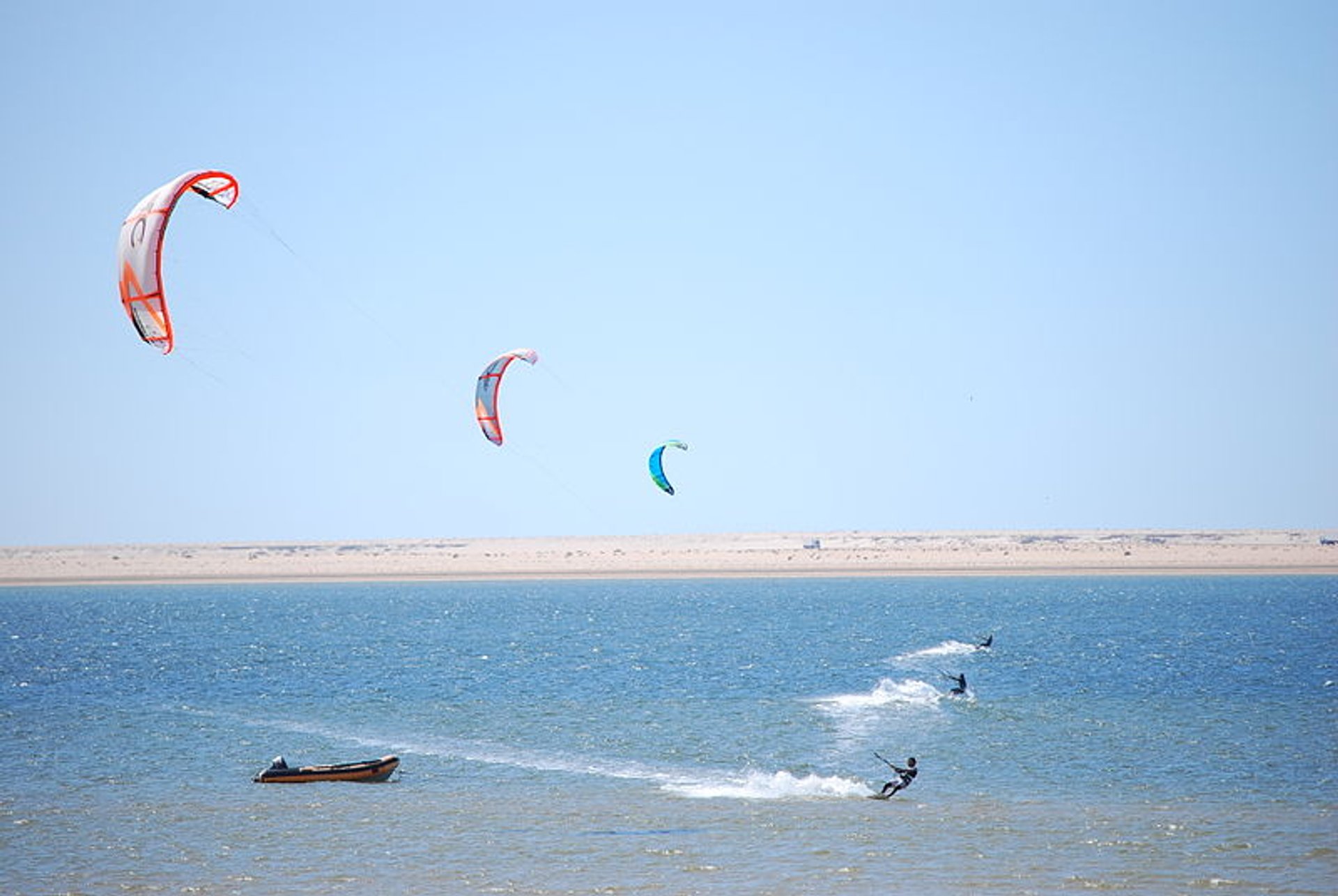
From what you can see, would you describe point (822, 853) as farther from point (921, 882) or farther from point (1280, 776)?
point (1280, 776)

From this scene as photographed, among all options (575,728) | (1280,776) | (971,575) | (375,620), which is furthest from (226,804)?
(971,575)

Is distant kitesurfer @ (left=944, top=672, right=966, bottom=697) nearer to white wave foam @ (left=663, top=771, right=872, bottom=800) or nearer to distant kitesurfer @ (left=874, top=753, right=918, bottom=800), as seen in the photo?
white wave foam @ (left=663, top=771, right=872, bottom=800)

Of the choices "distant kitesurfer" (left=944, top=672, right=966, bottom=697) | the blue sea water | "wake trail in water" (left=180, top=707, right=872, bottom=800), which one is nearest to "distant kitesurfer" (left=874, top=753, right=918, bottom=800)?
the blue sea water

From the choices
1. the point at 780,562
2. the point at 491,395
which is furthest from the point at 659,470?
the point at 780,562

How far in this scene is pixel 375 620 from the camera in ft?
269

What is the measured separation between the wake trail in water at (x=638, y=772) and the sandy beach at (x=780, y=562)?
106177mm

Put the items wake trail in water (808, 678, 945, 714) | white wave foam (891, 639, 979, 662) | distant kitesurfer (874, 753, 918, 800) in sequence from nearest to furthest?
distant kitesurfer (874, 753, 918, 800) → wake trail in water (808, 678, 945, 714) → white wave foam (891, 639, 979, 662)

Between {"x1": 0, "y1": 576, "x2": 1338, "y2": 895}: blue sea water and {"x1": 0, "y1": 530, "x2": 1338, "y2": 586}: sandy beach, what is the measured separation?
80030 millimetres

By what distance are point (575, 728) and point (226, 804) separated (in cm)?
1020

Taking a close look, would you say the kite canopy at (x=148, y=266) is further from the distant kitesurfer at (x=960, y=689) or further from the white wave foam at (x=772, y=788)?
the distant kitesurfer at (x=960, y=689)

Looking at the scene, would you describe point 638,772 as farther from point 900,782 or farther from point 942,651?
point 942,651

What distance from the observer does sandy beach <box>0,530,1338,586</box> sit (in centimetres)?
14288

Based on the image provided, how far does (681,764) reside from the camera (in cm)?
2934

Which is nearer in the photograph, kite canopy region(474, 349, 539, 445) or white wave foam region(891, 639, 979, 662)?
kite canopy region(474, 349, 539, 445)
